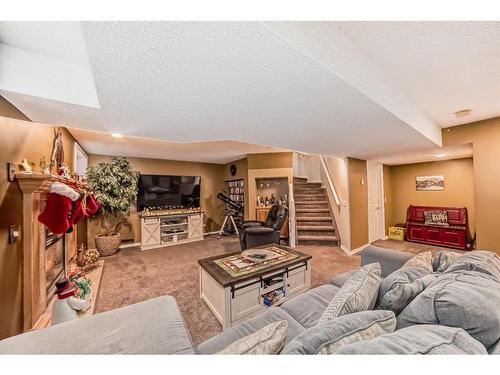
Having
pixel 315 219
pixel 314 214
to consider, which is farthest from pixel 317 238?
pixel 314 214

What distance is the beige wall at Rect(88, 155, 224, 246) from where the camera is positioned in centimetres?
452

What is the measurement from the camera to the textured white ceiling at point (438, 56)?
107cm

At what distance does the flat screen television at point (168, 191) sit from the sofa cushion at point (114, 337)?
412 cm

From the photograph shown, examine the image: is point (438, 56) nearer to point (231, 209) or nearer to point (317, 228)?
point (317, 228)

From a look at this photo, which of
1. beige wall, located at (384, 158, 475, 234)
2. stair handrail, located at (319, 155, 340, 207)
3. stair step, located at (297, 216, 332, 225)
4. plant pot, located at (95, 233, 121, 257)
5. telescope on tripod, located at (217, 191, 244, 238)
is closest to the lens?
plant pot, located at (95, 233, 121, 257)

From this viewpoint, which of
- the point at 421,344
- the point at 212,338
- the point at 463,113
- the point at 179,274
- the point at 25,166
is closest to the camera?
the point at 421,344

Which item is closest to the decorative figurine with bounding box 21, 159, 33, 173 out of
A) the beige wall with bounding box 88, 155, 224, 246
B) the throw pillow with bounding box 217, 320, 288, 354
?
the throw pillow with bounding box 217, 320, 288, 354

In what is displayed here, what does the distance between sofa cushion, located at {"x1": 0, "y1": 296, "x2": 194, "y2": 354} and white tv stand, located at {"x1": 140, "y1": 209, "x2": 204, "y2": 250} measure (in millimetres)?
3625

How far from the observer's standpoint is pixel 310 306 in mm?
1410

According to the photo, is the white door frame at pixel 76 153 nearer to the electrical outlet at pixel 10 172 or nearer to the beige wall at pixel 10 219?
the beige wall at pixel 10 219

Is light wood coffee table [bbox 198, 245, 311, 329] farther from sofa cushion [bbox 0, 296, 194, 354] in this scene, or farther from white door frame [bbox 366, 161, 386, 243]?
white door frame [bbox 366, 161, 386, 243]

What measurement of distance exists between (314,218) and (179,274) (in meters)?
3.32
